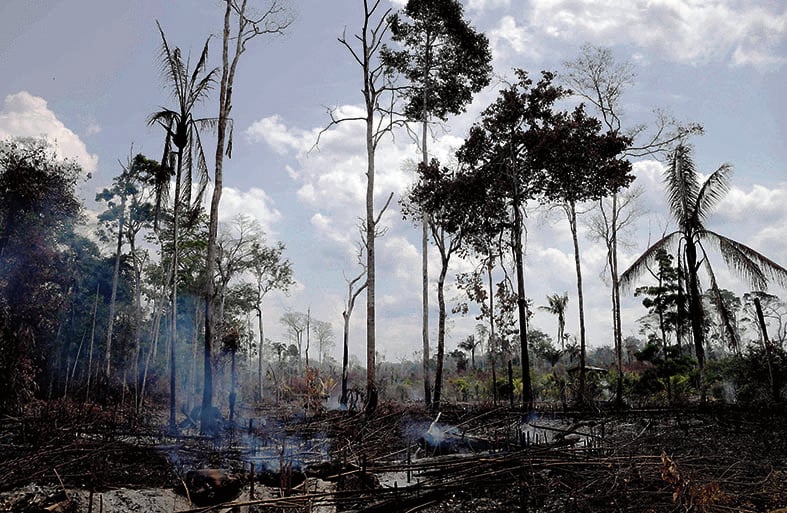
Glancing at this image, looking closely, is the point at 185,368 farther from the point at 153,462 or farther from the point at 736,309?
the point at 736,309

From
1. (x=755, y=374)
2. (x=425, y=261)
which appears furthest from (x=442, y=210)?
(x=755, y=374)

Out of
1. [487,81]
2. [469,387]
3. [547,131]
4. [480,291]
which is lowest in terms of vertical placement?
[469,387]

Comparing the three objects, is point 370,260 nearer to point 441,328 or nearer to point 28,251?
point 441,328

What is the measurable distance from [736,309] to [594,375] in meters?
32.4

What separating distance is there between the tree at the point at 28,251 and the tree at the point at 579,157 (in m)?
15.7

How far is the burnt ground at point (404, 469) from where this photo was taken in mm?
4863

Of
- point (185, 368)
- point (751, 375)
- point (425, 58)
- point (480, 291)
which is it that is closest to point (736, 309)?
point (751, 375)

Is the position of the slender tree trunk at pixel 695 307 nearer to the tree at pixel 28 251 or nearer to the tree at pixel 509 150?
the tree at pixel 509 150

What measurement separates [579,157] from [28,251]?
57.4ft

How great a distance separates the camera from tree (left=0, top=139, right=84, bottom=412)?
548 inches

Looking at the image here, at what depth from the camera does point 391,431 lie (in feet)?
32.2

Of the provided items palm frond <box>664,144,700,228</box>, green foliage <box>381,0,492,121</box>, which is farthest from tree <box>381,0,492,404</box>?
palm frond <box>664,144,700,228</box>

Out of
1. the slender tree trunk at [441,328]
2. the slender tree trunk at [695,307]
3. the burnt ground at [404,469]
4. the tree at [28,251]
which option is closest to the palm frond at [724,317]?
the slender tree trunk at [695,307]

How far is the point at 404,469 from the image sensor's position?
4.95 metres
